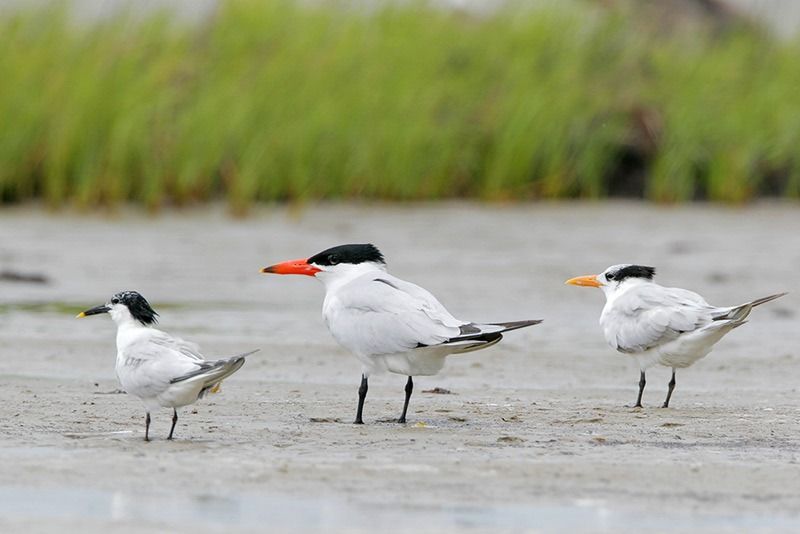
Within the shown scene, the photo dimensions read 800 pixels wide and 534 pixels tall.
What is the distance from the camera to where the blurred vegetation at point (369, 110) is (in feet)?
44.1

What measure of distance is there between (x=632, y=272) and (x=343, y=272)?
1364mm

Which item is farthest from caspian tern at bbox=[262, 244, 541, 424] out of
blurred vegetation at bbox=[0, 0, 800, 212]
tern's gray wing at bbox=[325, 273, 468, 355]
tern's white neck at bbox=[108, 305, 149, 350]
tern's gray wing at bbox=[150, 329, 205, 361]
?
blurred vegetation at bbox=[0, 0, 800, 212]

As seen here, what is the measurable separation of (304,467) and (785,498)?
4.51 feet

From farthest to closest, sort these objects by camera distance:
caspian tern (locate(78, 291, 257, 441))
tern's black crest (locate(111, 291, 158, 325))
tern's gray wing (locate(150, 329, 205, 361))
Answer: tern's black crest (locate(111, 291, 158, 325)), tern's gray wing (locate(150, 329, 205, 361)), caspian tern (locate(78, 291, 257, 441))

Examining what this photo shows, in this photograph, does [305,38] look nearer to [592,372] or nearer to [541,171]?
[541,171]

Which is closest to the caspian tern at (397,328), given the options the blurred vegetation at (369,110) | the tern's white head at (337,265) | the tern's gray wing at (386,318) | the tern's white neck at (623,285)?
the tern's gray wing at (386,318)

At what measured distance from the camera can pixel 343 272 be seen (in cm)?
630

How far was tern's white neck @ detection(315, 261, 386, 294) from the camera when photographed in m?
6.27

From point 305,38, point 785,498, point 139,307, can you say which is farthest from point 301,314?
point 305,38

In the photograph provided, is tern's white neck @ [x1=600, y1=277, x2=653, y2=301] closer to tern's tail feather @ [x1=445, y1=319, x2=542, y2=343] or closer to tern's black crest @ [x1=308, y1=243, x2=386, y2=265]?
tern's black crest @ [x1=308, y1=243, x2=386, y2=265]

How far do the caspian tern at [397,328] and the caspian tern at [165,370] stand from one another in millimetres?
664

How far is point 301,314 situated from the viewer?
9.12 m

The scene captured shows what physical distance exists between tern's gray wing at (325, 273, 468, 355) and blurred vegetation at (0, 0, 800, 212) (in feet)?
24.3

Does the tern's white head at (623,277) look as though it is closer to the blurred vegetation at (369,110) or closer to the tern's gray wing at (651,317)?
the tern's gray wing at (651,317)
